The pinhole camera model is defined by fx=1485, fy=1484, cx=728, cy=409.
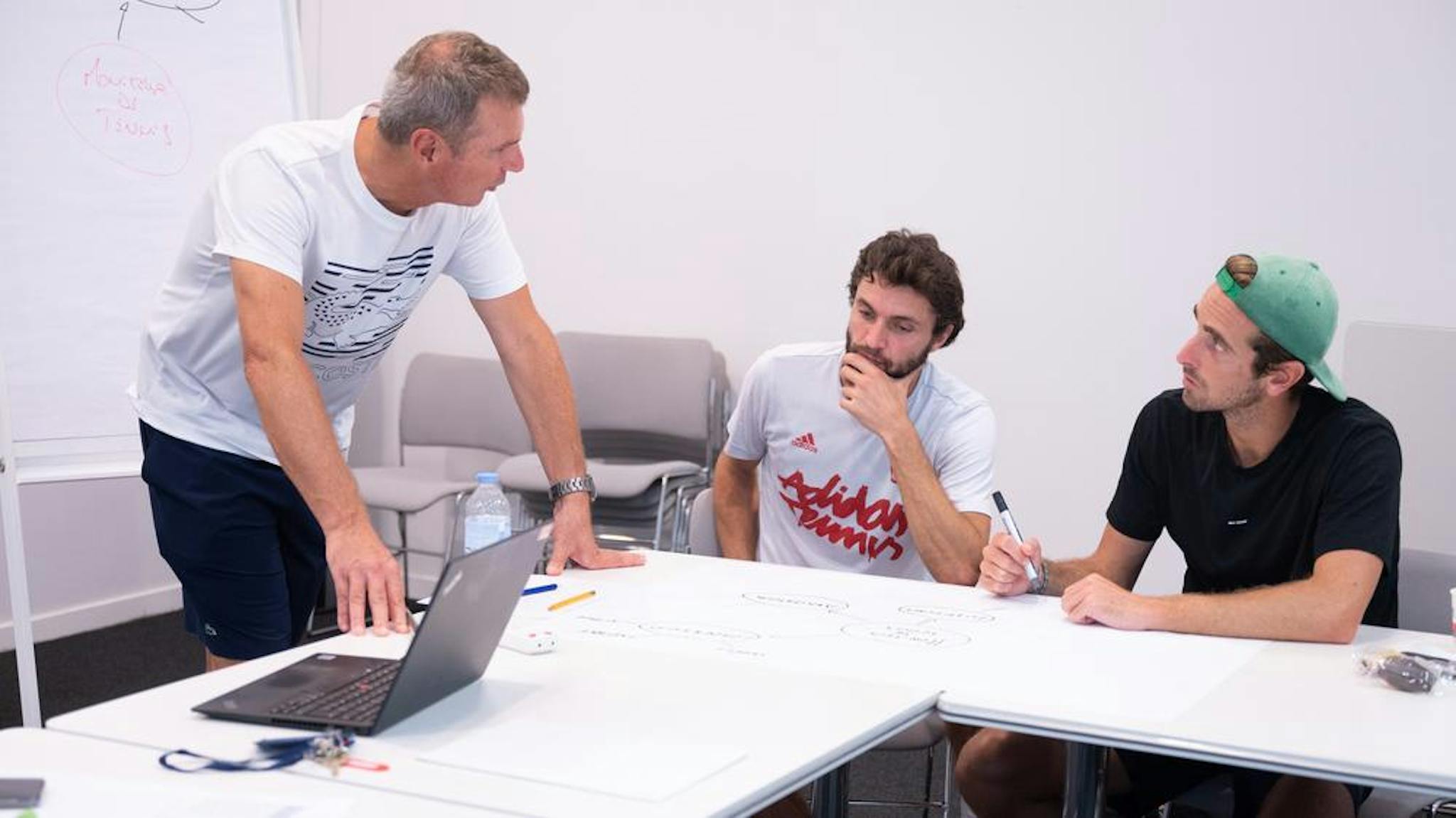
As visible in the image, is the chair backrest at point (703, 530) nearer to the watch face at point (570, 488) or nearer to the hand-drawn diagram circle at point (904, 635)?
the watch face at point (570, 488)

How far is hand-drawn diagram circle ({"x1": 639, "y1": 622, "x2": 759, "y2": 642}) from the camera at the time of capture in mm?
1961

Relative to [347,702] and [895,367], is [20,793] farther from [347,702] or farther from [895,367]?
[895,367]

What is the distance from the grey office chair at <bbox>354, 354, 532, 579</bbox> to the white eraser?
3057mm

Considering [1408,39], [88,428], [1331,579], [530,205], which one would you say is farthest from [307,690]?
[530,205]

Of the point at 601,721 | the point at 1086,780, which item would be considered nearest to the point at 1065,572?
the point at 1086,780

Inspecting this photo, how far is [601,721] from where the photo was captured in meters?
1.56

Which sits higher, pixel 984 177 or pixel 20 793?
pixel 984 177

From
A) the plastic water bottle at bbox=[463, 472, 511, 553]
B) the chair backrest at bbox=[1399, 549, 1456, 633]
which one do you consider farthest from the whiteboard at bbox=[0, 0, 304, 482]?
the chair backrest at bbox=[1399, 549, 1456, 633]

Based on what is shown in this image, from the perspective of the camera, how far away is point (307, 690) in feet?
→ 5.21

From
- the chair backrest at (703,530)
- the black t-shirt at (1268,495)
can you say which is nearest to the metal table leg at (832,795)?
the black t-shirt at (1268,495)

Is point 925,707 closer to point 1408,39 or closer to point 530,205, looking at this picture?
point 1408,39

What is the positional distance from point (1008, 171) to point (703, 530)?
A: 78.5 inches

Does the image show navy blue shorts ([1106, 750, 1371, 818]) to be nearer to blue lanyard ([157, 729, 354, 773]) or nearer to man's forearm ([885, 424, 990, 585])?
man's forearm ([885, 424, 990, 585])

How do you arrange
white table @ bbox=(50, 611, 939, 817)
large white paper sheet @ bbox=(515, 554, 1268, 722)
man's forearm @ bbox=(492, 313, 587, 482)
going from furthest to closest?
man's forearm @ bbox=(492, 313, 587, 482)
large white paper sheet @ bbox=(515, 554, 1268, 722)
white table @ bbox=(50, 611, 939, 817)
